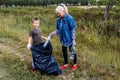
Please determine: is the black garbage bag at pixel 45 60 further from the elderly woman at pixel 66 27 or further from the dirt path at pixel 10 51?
the dirt path at pixel 10 51

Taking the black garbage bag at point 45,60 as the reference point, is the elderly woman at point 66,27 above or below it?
above

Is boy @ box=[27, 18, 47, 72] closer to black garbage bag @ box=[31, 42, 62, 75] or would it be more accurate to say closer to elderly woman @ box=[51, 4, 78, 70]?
black garbage bag @ box=[31, 42, 62, 75]

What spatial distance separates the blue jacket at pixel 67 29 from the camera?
646 cm

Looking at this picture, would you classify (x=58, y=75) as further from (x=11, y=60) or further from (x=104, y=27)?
(x=104, y=27)

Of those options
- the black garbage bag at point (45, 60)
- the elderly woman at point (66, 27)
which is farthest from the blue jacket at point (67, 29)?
the black garbage bag at point (45, 60)

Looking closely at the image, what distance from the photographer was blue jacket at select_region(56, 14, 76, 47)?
6.46m

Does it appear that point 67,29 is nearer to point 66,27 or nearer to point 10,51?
point 66,27

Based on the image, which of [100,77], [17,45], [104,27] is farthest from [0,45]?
[104,27]

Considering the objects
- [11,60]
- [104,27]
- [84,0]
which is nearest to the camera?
[11,60]

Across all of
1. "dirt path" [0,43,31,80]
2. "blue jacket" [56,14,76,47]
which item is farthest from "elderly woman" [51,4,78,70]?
"dirt path" [0,43,31,80]

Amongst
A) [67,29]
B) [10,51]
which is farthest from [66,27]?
[10,51]

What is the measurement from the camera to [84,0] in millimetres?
45719

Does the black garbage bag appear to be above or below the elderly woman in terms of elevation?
below

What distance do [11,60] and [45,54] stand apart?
51.6 inches
